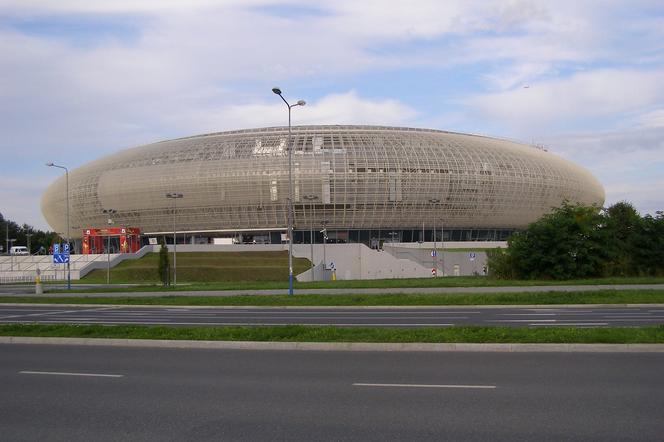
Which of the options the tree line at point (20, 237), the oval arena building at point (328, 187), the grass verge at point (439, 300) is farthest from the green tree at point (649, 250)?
the tree line at point (20, 237)

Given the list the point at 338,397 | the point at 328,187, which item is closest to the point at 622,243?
the point at 338,397

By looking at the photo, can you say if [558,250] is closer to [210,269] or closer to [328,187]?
[210,269]

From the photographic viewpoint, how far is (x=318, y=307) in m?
26.5

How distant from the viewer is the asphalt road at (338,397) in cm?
745

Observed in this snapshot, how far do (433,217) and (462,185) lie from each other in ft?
18.7

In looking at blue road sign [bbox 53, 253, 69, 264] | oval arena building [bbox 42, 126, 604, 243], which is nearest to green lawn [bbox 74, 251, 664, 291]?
blue road sign [bbox 53, 253, 69, 264]

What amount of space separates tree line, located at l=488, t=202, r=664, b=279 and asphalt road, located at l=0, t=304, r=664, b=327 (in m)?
15.1

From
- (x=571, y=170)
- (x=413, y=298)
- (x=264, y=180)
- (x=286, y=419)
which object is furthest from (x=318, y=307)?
(x=571, y=170)

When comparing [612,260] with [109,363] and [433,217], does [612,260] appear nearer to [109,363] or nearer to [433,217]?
[109,363]

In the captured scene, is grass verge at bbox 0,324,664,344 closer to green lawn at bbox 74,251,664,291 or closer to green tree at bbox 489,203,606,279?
green tree at bbox 489,203,606,279

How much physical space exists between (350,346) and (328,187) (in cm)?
7330

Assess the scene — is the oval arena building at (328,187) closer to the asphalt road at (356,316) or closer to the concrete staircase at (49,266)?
the concrete staircase at (49,266)

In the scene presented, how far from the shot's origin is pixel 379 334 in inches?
587

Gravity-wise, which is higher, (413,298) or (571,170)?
(571,170)
